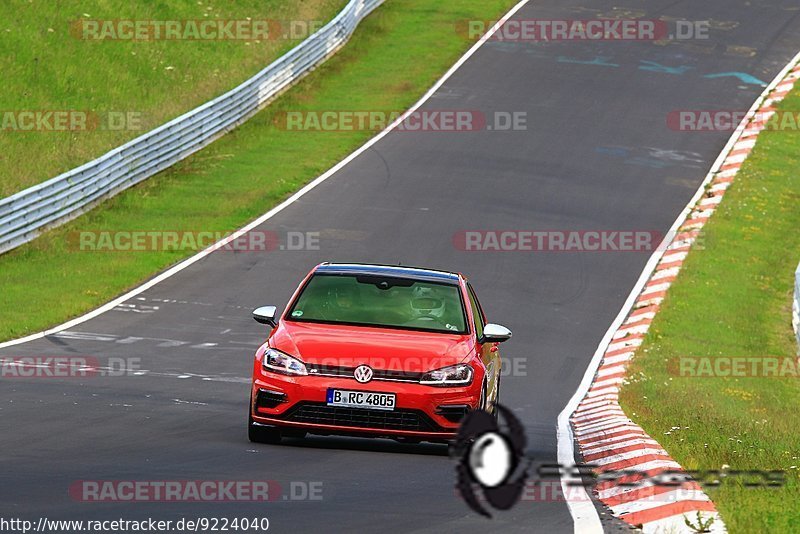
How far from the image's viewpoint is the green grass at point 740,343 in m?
12.0

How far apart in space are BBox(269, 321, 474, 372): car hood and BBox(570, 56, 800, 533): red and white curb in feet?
4.85

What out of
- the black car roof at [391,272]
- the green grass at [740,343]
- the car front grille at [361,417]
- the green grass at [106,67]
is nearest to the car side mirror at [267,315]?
the black car roof at [391,272]

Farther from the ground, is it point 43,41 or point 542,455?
point 43,41

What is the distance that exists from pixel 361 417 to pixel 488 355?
1690 mm

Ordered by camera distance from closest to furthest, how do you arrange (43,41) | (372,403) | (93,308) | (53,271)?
(372,403)
(93,308)
(53,271)
(43,41)

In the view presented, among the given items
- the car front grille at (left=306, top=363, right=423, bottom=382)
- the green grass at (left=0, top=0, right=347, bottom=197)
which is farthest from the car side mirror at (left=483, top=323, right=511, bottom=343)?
the green grass at (left=0, top=0, right=347, bottom=197)

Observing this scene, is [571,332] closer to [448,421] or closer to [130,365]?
[130,365]

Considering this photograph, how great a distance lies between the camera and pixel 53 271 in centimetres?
2453

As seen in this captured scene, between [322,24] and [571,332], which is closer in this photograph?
[571,332]

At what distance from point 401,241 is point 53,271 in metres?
6.05

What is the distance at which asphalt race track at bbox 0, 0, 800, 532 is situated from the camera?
982cm

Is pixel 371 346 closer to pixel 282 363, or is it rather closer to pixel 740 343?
pixel 282 363

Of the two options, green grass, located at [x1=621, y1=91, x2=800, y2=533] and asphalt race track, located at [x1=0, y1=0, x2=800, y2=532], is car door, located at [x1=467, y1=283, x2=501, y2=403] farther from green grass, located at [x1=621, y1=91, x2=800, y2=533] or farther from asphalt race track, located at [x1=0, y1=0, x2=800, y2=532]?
green grass, located at [x1=621, y1=91, x2=800, y2=533]

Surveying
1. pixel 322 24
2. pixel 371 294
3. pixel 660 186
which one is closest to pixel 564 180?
pixel 660 186
